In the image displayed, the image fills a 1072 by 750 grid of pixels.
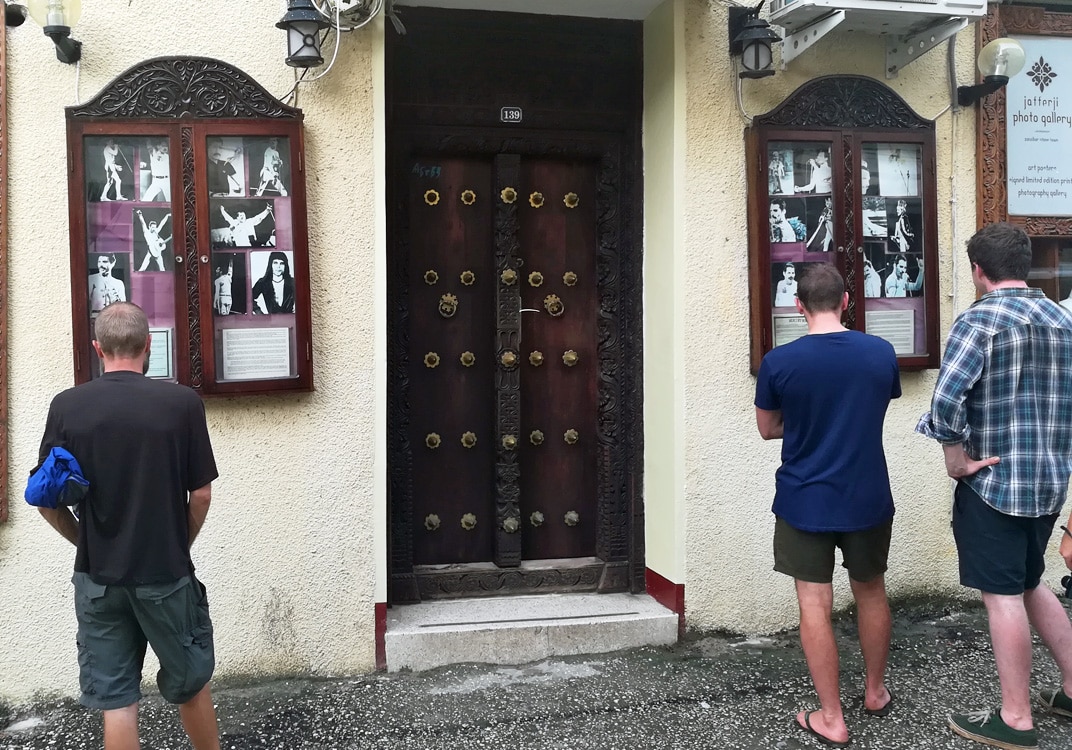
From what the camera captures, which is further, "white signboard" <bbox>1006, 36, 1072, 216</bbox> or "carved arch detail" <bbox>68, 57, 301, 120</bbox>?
"white signboard" <bbox>1006, 36, 1072, 216</bbox>

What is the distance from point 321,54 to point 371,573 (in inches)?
95.0

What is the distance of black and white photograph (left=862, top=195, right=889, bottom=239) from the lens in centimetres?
475

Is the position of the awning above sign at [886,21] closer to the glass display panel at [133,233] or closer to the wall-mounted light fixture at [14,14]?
the glass display panel at [133,233]

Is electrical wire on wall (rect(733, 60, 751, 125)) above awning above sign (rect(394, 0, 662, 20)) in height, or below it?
below

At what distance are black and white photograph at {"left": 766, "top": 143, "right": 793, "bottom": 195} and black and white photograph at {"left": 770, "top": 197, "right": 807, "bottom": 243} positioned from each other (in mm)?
52

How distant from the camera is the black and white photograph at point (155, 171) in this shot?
399 cm

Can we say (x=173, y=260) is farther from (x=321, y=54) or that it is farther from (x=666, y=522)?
(x=666, y=522)

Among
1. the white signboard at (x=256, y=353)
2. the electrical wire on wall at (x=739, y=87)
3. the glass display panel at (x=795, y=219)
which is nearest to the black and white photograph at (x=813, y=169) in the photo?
the glass display panel at (x=795, y=219)

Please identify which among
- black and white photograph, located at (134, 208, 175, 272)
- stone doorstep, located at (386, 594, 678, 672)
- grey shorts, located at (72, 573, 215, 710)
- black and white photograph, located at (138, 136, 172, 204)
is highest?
black and white photograph, located at (138, 136, 172, 204)

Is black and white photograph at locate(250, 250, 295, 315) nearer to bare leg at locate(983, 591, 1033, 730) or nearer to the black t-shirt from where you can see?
the black t-shirt

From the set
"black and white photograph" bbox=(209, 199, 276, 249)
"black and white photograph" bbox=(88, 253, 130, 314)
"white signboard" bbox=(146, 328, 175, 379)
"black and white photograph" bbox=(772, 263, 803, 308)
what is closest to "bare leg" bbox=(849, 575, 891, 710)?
"black and white photograph" bbox=(772, 263, 803, 308)

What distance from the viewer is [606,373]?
16.3ft

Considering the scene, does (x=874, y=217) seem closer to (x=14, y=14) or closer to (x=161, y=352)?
(x=161, y=352)

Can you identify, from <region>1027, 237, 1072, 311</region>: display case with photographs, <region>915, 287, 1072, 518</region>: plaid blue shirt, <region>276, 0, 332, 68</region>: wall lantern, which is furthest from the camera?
<region>1027, 237, 1072, 311</region>: display case with photographs
